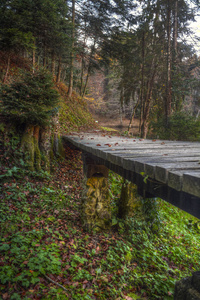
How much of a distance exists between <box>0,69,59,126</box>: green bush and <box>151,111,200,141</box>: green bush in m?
6.21

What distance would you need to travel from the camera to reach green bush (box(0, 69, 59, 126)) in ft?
18.1

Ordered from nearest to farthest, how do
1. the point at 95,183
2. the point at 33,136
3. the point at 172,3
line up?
the point at 95,183 → the point at 33,136 → the point at 172,3

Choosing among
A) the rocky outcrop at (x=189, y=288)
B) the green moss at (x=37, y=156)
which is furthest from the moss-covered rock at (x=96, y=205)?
the rocky outcrop at (x=189, y=288)

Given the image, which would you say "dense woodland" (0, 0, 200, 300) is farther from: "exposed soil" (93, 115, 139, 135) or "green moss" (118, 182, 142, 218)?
"exposed soil" (93, 115, 139, 135)

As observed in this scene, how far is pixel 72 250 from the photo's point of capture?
3.63 m

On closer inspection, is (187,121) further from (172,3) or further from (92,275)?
(92,275)

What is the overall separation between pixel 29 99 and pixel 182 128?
7.21 metres

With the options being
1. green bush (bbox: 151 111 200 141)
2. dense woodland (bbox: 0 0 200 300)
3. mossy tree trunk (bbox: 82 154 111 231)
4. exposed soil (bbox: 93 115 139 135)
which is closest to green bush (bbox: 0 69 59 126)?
dense woodland (bbox: 0 0 200 300)

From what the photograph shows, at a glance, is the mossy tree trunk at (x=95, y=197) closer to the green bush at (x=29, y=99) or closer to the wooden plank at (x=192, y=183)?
the green bush at (x=29, y=99)

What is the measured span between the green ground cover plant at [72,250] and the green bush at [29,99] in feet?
4.83

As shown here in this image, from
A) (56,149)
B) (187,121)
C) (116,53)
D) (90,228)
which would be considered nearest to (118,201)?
(90,228)

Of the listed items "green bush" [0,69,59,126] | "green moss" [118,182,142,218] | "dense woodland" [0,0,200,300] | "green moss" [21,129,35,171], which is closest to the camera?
"dense woodland" [0,0,200,300]

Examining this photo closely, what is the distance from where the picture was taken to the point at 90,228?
4.72m

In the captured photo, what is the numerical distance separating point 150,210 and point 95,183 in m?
2.50
